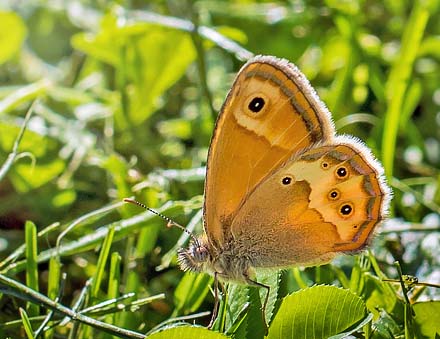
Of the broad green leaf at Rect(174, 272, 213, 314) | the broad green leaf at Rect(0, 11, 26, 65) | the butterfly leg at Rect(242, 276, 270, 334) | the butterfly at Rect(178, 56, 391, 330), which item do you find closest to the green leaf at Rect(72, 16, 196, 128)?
the broad green leaf at Rect(0, 11, 26, 65)

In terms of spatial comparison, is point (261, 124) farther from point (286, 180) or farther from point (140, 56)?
point (140, 56)

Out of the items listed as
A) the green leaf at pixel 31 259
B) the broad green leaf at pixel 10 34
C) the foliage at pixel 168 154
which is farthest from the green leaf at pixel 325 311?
the broad green leaf at pixel 10 34

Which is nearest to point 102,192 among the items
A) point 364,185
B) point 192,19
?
point 192,19

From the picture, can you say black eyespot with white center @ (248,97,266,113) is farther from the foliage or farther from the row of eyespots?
the foliage

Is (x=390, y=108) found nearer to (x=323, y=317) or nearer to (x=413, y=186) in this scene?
(x=413, y=186)

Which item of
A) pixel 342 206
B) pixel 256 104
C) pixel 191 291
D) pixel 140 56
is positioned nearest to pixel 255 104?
pixel 256 104

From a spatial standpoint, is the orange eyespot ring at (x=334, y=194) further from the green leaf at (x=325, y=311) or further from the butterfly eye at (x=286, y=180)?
the green leaf at (x=325, y=311)
